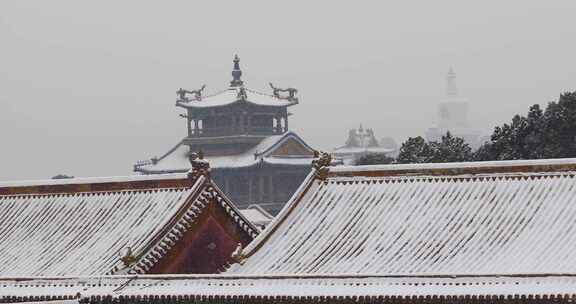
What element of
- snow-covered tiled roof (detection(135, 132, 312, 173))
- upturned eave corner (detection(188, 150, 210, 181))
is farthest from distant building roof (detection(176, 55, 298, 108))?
upturned eave corner (detection(188, 150, 210, 181))

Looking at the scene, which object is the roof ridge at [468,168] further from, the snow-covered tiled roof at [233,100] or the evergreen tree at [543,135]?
the snow-covered tiled roof at [233,100]

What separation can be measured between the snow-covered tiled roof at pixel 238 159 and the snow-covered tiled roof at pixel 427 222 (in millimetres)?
65507

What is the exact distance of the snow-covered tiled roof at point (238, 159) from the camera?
105 m

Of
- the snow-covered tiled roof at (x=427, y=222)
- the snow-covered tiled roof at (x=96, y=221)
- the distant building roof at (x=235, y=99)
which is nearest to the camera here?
the snow-covered tiled roof at (x=427, y=222)

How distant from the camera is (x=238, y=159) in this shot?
10894 cm

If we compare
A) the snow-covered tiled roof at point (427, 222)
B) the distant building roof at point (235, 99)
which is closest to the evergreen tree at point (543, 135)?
the snow-covered tiled roof at point (427, 222)

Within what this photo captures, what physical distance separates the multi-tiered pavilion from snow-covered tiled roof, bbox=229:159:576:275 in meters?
65.3

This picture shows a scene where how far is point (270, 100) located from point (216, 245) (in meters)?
74.0

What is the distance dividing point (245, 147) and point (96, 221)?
69.2 m

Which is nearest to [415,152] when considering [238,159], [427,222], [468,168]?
[468,168]

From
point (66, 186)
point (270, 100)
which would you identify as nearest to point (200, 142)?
point (270, 100)

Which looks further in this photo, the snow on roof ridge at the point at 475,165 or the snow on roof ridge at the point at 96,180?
the snow on roof ridge at the point at 96,180

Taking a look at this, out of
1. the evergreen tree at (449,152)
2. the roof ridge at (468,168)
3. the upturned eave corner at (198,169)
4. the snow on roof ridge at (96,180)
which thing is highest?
the roof ridge at (468,168)

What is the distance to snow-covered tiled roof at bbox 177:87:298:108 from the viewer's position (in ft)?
370
